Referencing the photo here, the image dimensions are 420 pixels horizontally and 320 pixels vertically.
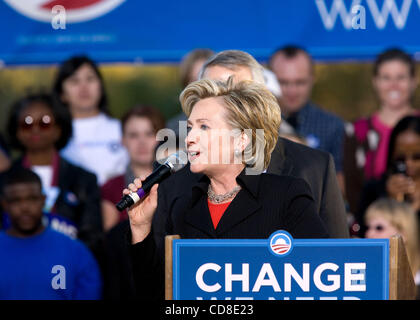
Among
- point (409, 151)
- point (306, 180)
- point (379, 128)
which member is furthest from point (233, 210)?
point (379, 128)

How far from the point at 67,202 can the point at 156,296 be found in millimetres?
2910

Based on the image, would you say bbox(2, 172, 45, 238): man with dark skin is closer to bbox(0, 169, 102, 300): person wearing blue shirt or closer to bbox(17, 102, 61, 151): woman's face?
bbox(0, 169, 102, 300): person wearing blue shirt

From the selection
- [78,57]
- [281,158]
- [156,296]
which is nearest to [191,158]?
[156,296]

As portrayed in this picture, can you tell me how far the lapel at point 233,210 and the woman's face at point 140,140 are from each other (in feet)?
10.4

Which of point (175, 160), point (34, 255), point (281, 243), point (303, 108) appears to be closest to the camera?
point (281, 243)

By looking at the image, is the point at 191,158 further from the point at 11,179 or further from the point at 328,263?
the point at 11,179

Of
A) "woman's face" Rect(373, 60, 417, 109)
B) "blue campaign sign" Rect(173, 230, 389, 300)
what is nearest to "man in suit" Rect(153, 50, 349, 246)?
"blue campaign sign" Rect(173, 230, 389, 300)

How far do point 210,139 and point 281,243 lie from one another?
47cm

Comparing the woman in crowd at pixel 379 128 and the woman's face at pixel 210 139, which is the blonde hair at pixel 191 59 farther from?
the woman's face at pixel 210 139

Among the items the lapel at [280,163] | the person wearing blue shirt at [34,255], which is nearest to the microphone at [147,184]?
the lapel at [280,163]

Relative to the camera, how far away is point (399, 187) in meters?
5.99

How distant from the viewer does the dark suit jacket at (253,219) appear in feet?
9.93

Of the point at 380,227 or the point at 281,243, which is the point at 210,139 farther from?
the point at 380,227

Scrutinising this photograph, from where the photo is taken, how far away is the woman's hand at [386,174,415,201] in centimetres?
599
